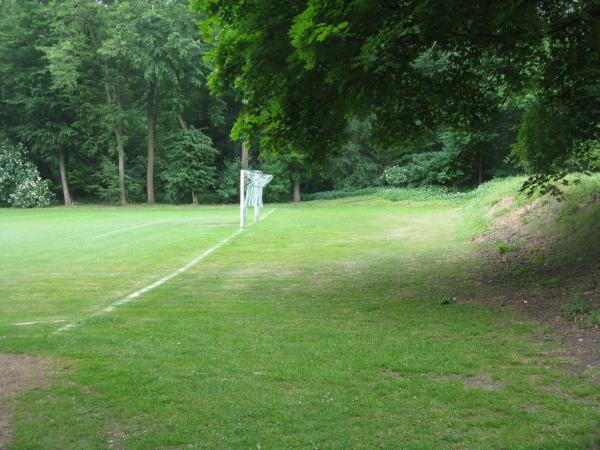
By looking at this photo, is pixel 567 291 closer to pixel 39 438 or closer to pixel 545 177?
pixel 545 177

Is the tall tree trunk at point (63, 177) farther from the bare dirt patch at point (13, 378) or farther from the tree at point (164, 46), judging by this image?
the bare dirt patch at point (13, 378)

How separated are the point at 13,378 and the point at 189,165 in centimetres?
4610

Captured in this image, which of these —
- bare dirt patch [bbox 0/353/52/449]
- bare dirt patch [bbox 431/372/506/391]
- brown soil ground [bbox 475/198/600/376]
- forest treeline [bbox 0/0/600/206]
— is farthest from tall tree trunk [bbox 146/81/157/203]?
bare dirt patch [bbox 431/372/506/391]

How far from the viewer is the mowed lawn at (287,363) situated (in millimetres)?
4238

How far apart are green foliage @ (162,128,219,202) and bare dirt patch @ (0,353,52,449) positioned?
147 feet

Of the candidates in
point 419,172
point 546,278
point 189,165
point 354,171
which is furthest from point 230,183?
point 546,278

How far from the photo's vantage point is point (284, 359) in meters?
6.02

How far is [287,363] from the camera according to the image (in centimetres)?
588

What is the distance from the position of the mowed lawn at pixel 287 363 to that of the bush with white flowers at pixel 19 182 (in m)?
41.0

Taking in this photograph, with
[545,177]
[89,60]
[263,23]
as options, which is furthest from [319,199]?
[263,23]

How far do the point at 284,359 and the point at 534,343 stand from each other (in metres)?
2.81

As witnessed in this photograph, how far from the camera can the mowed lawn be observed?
424cm

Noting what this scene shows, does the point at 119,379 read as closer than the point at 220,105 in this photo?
Yes

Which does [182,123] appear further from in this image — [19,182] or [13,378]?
[13,378]
